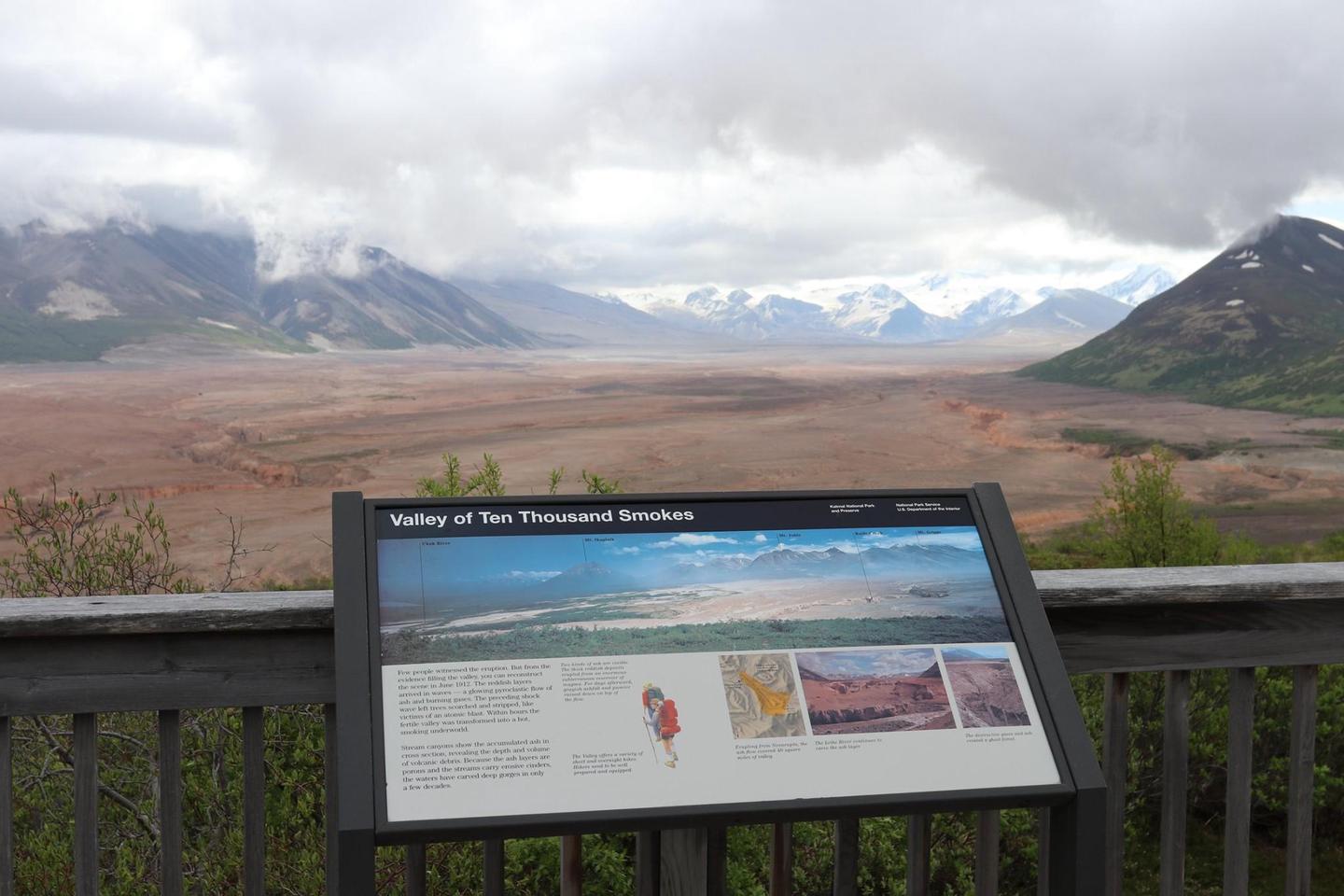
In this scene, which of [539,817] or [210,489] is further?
[210,489]

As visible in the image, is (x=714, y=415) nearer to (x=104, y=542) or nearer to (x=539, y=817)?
(x=104, y=542)

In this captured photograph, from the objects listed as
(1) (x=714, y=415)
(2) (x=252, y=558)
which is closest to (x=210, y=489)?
(2) (x=252, y=558)

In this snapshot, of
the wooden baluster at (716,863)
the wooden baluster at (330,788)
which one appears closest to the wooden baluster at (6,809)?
the wooden baluster at (330,788)

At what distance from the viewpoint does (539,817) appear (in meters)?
1.53

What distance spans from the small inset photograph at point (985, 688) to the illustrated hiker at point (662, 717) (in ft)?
1.50

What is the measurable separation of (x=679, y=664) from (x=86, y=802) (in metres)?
1.07

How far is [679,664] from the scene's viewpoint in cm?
167

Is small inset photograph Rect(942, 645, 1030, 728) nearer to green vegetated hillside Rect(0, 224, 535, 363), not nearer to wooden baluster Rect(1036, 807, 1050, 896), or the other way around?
wooden baluster Rect(1036, 807, 1050, 896)

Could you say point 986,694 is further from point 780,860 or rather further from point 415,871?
point 415,871

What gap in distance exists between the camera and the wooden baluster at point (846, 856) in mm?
2049

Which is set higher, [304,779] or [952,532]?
[952,532]

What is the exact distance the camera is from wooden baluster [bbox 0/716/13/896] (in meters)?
1.82

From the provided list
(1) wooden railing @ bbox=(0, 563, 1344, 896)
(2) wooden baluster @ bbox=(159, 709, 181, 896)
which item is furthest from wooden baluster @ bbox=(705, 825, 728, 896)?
(2) wooden baluster @ bbox=(159, 709, 181, 896)

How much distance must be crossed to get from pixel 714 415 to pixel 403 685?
2688 inches
